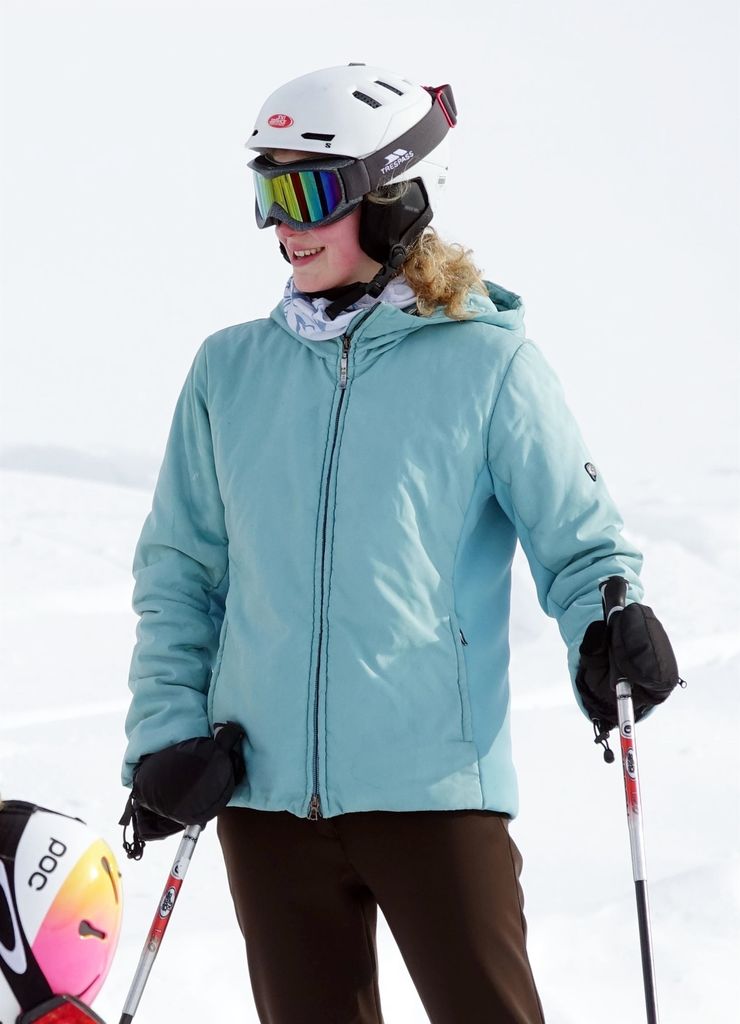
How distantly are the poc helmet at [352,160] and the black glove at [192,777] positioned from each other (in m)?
0.76

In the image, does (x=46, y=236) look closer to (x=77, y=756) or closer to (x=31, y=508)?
(x=31, y=508)

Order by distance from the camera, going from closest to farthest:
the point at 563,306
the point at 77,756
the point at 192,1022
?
the point at 192,1022 < the point at 77,756 < the point at 563,306

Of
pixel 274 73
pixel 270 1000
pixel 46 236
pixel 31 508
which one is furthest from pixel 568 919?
pixel 274 73

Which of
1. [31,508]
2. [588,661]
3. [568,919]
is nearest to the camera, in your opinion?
[588,661]

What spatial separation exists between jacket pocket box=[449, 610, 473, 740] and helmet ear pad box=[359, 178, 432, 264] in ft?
2.14

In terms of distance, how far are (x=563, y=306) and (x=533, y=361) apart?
18680 mm

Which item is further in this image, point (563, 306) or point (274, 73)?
point (274, 73)

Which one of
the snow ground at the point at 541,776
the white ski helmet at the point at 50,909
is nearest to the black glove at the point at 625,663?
the white ski helmet at the point at 50,909

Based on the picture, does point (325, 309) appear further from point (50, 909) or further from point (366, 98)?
point (50, 909)

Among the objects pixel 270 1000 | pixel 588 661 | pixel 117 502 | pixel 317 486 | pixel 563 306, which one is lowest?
pixel 563 306

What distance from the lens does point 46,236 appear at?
2061 cm

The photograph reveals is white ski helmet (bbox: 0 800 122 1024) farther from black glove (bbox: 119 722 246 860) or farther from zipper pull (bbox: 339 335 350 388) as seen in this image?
zipper pull (bbox: 339 335 350 388)

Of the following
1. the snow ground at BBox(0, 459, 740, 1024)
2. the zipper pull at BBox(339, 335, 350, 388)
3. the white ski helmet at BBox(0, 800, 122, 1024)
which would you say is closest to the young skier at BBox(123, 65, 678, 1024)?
the zipper pull at BBox(339, 335, 350, 388)

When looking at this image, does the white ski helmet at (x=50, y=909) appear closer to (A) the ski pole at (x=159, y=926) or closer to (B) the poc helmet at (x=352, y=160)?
(A) the ski pole at (x=159, y=926)
